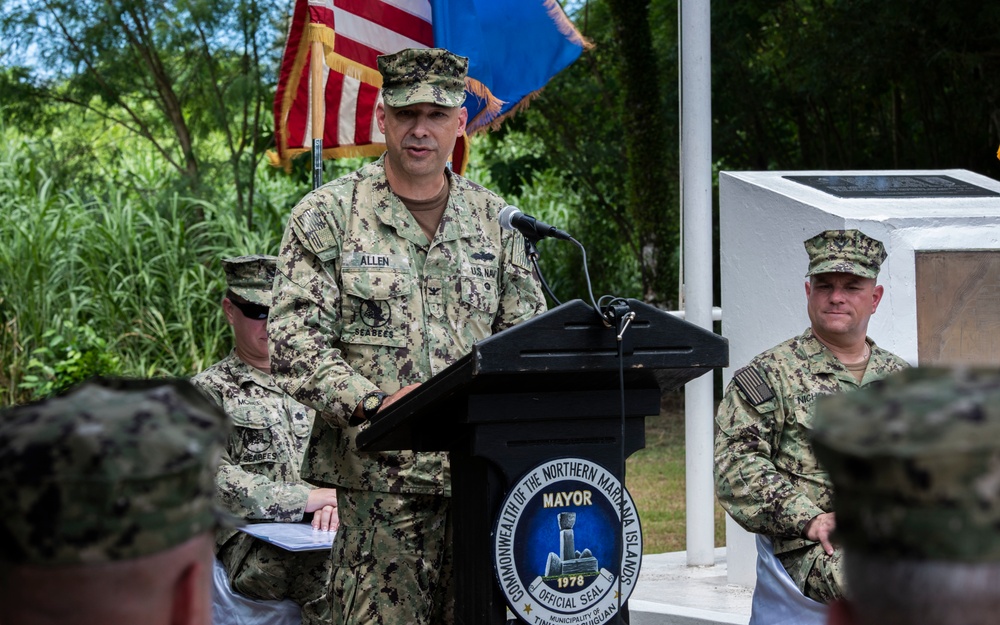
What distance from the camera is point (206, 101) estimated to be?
11.3 metres

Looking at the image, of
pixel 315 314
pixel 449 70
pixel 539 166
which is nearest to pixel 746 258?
pixel 449 70

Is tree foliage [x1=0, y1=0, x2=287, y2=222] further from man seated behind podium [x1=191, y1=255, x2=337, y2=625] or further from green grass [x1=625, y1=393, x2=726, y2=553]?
man seated behind podium [x1=191, y1=255, x2=337, y2=625]

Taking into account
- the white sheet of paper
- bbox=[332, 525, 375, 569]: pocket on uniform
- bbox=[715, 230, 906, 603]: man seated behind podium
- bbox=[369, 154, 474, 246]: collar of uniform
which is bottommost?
the white sheet of paper

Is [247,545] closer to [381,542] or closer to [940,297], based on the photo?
[381,542]

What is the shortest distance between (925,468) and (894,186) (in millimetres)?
4732

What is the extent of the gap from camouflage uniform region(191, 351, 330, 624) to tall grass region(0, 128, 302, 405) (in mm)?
3998

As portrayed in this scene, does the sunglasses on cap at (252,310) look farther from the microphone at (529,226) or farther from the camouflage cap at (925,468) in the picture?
the camouflage cap at (925,468)

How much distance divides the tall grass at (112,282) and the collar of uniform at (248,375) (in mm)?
3922

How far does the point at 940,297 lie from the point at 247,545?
2.79m

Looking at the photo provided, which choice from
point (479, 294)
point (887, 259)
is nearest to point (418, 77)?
point (479, 294)

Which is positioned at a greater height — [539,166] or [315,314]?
[539,166]

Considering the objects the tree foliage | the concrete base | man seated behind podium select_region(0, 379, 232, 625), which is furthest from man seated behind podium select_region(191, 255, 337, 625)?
the tree foliage

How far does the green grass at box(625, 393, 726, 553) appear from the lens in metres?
7.93

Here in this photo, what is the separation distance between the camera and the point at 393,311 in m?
3.33
